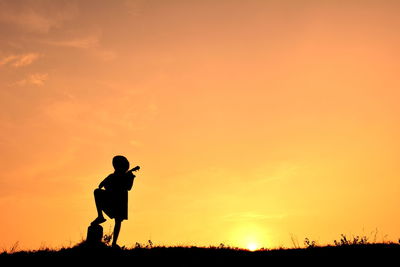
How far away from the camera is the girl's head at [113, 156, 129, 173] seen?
12.7 m

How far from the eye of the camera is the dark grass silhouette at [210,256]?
1081cm

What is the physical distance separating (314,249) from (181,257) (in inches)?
164

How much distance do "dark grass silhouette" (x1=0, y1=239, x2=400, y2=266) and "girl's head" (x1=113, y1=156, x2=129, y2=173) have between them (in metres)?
2.27

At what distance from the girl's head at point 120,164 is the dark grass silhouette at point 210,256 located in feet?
7.44

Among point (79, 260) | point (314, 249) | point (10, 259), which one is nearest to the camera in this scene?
point (79, 260)

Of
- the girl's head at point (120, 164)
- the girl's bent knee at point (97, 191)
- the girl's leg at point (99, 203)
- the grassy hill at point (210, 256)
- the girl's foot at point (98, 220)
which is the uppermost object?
the girl's head at point (120, 164)

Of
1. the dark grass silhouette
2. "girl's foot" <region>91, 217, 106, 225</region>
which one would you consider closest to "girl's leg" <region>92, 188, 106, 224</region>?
"girl's foot" <region>91, 217, 106, 225</region>

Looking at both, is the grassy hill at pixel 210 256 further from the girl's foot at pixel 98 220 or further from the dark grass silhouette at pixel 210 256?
the girl's foot at pixel 98 220

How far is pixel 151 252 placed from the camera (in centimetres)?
1231

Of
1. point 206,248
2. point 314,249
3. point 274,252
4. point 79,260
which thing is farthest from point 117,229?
point 314,249

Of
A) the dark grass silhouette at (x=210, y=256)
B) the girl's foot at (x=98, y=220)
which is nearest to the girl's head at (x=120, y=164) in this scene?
the girl's foot at (x=98, y=220)

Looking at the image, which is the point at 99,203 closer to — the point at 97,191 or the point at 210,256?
the point at 97,191

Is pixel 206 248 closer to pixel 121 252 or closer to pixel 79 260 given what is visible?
pixel 121 252

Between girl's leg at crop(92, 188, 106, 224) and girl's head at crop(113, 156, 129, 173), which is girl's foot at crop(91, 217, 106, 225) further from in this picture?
girl's head at crop(113, 156, 129, 173)
